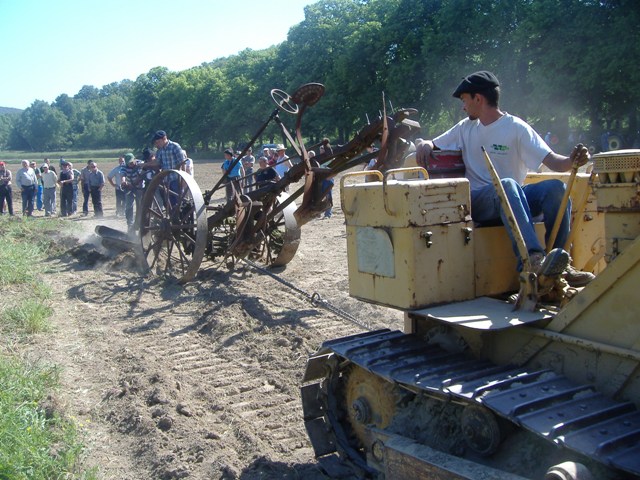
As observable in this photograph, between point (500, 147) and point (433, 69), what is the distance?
32.8 m

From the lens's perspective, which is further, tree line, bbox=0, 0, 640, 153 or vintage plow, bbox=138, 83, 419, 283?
tree line, bbox=0, 0, 640, 153

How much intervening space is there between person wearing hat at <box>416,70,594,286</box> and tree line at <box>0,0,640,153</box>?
8.17 feet

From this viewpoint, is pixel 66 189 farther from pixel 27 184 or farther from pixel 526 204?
pixel 526 204

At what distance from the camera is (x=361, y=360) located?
4043mm

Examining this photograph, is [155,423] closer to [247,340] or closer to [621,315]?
[247,340]

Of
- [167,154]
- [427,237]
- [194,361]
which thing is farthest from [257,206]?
[427,237]

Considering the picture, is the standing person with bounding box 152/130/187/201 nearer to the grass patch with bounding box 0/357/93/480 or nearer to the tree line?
the tree line

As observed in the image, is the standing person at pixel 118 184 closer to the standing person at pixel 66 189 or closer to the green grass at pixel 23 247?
the standing person at pixel 66 189

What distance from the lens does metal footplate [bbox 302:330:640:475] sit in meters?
2.78

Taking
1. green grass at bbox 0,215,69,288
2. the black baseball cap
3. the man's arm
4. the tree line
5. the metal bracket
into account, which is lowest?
green grass at bbox 0,215,69,288

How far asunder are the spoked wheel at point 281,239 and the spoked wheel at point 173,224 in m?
0.95

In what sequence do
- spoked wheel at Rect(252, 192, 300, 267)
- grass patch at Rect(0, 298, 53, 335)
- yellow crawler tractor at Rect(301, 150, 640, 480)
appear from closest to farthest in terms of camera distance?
1. yellow crawler tractor at Rect(301, 150, 640, 480)
2. grass patch at Rect(0, 298, 53, 335)
3. spoked wheel at Rect(252, 192, 300, 267)

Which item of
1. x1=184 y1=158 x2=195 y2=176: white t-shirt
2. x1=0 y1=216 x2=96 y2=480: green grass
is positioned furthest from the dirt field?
x1=184 y1=158 x2=195 y2=176: white t-shirt

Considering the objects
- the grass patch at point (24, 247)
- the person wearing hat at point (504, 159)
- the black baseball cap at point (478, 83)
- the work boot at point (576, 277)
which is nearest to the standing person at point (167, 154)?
the grass patch at point (24, 247)
